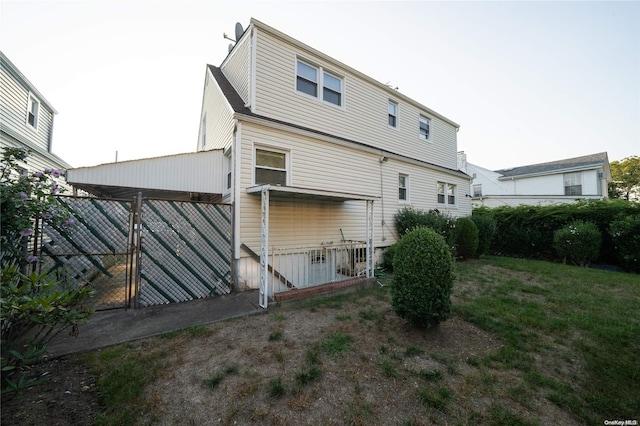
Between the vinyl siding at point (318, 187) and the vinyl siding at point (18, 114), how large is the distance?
8.64 metres

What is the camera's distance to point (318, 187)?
7.47m

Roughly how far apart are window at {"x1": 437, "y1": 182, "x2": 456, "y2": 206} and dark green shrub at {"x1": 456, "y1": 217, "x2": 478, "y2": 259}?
1.97m

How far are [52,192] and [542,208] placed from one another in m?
16.7

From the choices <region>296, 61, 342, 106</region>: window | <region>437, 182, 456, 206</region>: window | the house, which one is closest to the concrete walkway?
the house

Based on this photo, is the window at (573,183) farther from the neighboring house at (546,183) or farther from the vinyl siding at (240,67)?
the vinyl siding at (240,67)

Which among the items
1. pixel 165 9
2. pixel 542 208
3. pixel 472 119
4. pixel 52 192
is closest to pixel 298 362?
pixel 52 192

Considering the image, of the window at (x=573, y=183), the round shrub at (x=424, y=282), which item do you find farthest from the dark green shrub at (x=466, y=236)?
the window at (x=573, y=183)

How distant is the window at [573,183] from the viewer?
770 inches

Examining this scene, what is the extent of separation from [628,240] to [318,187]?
11475 millimetres

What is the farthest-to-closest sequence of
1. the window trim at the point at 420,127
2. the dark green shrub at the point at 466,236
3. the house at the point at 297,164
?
1. the window trim at the point at 420,127
2. the dark green shrub at the point at 466,236
3. the house at the point at 297,164

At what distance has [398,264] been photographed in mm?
3971

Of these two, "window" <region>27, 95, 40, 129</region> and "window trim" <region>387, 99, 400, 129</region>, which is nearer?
"window trim" <region>387, 99, 400, 129</region>

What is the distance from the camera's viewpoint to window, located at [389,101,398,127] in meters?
10.4

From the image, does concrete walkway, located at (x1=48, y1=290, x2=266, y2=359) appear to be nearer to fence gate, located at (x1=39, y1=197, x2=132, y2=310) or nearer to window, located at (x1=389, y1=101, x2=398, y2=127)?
fence gate, located at (x1=39, y1=197, x2=132, y2=310)
